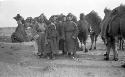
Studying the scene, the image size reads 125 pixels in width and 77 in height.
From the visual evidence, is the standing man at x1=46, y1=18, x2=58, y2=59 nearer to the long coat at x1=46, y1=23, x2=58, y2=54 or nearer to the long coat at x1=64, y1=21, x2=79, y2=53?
the long coat at x1=46, y1=23, x2=58, y2=54

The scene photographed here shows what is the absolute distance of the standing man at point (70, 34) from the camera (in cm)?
1182

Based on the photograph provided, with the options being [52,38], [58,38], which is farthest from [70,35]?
[52,38]

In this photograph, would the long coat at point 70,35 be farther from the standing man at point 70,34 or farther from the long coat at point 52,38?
the long coat at point 52,38

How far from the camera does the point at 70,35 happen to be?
1190cm

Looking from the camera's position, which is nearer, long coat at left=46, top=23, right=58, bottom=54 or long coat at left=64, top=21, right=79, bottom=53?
long coat at left=46, top=23, right=58, bottom=54

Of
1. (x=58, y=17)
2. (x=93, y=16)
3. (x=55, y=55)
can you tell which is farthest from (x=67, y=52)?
(x=93, y=16)

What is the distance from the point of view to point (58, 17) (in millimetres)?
14211

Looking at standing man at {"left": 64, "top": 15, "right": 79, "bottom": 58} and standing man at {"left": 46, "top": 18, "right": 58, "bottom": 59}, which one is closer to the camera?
standing man at {"left": 46, "top": 18, "right": 58, "bottom": 59}

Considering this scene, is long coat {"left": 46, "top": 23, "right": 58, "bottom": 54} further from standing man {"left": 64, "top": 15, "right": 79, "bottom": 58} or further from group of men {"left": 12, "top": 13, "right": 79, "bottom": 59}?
standing man {"left": 64, "top": 15, "right": 79, "bottom": 58}

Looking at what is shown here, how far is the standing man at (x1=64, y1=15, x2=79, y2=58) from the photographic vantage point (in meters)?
11.8

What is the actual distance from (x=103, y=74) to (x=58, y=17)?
705cm

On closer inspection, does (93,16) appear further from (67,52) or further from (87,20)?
(67,52)

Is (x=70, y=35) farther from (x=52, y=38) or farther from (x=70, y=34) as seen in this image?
(x=52, y=38)

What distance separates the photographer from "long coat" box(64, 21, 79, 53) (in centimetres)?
1181
